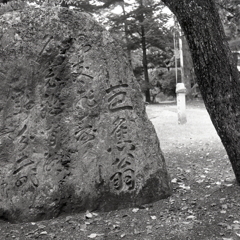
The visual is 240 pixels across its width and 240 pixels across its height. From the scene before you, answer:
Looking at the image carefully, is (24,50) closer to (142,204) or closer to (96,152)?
(96,152)

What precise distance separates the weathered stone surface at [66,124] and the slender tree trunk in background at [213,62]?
91 centimetres

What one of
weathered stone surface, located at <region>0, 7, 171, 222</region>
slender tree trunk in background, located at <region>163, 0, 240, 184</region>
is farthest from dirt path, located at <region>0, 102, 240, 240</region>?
slender tree trunk in background, located at <region>163, 0, 240, 184</region>

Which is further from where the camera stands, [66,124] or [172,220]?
[66,124]

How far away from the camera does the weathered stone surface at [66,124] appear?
419cm

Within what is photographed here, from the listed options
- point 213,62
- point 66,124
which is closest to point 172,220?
point 66,124

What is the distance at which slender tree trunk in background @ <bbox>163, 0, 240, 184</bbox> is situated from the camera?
4.05 metres

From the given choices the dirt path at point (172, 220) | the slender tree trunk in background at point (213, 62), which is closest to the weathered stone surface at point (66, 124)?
the dirt path at point (172, 220)

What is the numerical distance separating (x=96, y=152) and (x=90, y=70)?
3.35ft

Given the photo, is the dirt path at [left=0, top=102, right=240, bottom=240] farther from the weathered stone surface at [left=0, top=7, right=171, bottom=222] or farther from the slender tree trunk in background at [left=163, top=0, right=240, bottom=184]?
the slender tree trunk in background at [left=163, top=0, right=240, bottom=184]

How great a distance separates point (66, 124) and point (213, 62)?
1.90m

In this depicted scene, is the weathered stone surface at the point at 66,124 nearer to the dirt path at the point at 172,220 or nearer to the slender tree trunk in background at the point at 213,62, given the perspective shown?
the dirt path at the point at 172,220

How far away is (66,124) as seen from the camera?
14.1 ft

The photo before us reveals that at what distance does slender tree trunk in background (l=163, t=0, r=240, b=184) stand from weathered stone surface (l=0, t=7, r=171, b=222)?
91 cm

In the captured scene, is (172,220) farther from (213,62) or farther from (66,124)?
(213,62)
